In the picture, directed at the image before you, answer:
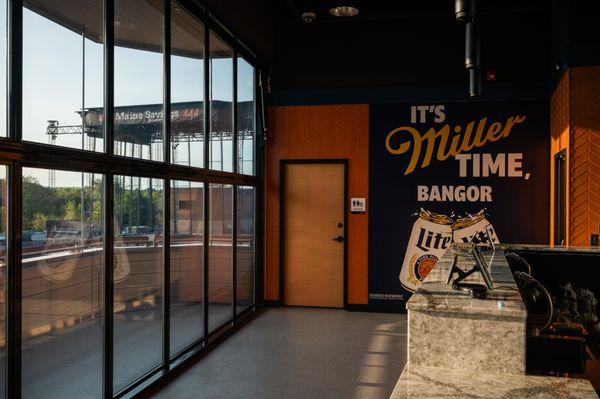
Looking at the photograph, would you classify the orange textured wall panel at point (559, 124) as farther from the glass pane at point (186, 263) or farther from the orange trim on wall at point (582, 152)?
the glass pane at point (186, 263)

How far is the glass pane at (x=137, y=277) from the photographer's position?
4.05 metres

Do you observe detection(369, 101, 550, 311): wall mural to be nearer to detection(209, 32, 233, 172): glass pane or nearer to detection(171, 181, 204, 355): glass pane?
detection(209, 32, 233, 172): glass pane

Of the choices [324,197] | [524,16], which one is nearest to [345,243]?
[324,197]

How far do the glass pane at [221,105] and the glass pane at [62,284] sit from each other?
234cm

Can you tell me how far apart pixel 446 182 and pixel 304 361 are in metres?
3.30

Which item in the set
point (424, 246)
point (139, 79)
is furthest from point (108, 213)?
point (424, 246)

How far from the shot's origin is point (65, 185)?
336 cm

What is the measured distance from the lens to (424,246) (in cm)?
733

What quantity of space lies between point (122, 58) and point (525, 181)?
5268mm

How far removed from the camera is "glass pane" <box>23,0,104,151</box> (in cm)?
303

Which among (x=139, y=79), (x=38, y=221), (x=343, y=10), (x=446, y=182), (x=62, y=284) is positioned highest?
(x=343, y=10)

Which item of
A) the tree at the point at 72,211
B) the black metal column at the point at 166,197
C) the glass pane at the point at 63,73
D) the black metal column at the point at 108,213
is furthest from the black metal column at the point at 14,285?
the black metal column at the point at 166,197

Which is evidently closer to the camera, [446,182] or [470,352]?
[470,352]

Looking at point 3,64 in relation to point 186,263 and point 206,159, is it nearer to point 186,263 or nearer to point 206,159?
point 186,263
